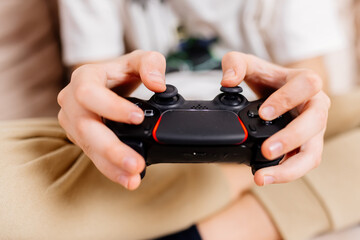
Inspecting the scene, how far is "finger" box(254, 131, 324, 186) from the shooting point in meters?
0.29

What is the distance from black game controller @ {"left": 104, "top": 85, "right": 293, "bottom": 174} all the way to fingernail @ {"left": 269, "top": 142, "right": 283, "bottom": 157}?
0.01 metres

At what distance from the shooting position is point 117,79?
1.13 ft

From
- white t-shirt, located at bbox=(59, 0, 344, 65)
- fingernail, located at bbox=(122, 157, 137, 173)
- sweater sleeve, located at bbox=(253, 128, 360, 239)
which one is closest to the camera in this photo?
fingernail, located at bbox=(122, 157, 137, 173)

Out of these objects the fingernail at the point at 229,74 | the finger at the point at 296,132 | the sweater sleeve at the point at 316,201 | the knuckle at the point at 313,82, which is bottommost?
the sweater sleeve at the point at 316,201

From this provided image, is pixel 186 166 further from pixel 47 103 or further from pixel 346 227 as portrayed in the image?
pixel 47 103

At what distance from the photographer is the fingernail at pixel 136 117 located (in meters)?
0.27

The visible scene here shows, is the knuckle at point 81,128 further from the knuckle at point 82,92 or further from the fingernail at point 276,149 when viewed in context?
the fingernail at point 276,149

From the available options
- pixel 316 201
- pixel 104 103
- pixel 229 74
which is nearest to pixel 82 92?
pixel 104 103

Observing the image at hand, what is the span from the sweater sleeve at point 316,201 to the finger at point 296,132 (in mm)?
157

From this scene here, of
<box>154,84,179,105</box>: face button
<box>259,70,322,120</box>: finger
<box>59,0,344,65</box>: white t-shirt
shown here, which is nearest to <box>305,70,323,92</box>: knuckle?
<box>259,70,322,120</box>: finger

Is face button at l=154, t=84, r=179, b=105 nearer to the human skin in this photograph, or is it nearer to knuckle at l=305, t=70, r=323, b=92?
the human skin

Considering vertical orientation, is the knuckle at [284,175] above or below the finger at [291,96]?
below

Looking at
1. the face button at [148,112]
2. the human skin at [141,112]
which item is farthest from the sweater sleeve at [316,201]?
the face button at [148,112]

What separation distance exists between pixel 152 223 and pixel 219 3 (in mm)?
417
